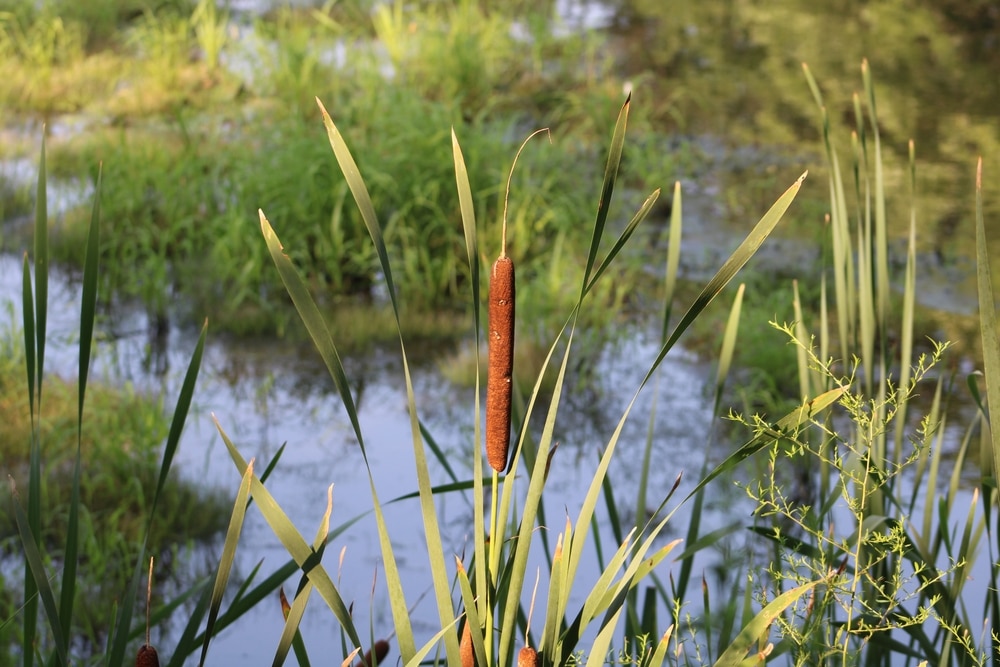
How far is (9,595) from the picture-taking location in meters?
2.44

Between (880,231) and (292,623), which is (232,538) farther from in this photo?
(880,231)

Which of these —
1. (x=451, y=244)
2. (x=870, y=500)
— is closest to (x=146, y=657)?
(x=870, y=500)

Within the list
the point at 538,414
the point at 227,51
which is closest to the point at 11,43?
the point at 227,51

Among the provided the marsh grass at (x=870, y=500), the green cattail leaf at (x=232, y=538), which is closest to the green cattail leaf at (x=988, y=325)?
the marsh grass at (x=870, y=500)

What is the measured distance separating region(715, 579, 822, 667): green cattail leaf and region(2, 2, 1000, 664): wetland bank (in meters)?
0.12

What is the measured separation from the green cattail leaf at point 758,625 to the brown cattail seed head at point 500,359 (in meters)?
0.21

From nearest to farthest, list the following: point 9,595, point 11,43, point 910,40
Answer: point 9,595, point 11,43, point 910,40

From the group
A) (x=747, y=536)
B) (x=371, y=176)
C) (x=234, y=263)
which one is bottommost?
(x=747, y=536)

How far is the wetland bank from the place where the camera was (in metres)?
2.84

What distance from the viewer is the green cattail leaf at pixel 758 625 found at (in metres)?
0.88

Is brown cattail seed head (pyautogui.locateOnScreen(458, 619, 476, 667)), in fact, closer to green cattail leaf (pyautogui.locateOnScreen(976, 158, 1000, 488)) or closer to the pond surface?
green cattail leaf (pyautogui.locateOnScreen(976, 158, 1000, 488))

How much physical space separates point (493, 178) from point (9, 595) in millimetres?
2453

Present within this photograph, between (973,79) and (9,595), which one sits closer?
(9,595)

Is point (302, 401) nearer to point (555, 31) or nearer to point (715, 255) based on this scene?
point (715, 255)
